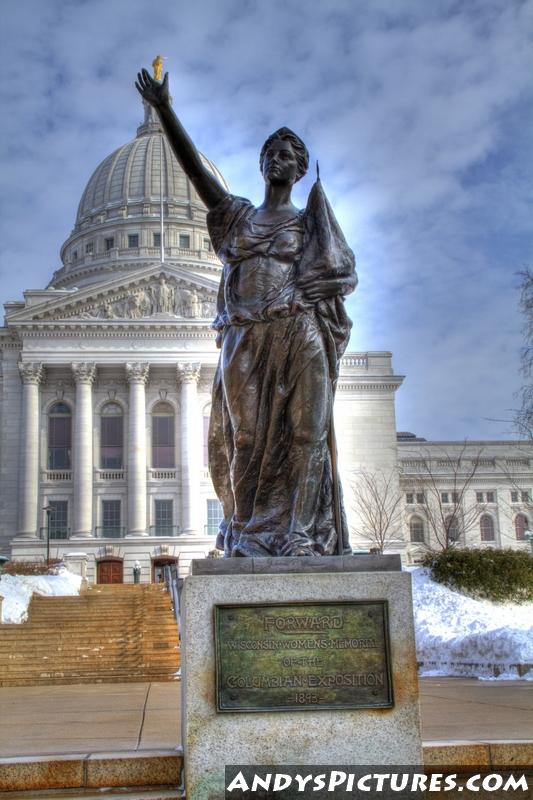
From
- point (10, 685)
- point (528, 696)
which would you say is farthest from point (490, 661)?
point (10, 685)

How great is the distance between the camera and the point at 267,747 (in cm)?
433

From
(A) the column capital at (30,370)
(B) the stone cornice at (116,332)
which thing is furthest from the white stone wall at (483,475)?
(A) the column capital at (30,370)

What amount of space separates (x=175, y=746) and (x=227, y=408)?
1.98m

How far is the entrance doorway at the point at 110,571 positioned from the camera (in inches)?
2194

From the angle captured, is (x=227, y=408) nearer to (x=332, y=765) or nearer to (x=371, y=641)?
(x=371, y=641)

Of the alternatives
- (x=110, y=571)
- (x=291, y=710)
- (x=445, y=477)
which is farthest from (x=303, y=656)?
(x=445, y=477)

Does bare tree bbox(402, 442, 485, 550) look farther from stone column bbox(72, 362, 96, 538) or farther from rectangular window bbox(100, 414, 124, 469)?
stone column bbox(72, 362, 96, 538)

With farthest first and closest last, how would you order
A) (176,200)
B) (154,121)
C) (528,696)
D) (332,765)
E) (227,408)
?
(154,121), (176,200), (528,696), (227,408), (332,765)

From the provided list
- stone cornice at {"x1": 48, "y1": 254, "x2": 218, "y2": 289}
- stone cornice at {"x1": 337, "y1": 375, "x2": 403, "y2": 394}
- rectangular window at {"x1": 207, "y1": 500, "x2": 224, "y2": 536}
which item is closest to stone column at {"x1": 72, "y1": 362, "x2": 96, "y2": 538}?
rectangular window at {"x1": 207, "y1": 500, "x2": 224, "y2": 536}

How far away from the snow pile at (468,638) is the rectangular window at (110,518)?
40.5m

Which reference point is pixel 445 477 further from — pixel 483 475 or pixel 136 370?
pixel 136 370

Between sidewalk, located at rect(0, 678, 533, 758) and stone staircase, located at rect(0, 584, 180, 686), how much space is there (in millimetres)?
7556

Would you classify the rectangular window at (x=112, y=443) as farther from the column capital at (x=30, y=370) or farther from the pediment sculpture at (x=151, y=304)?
the pediment sculpture at (x=151, y=304)

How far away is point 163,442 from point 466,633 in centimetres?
4649
